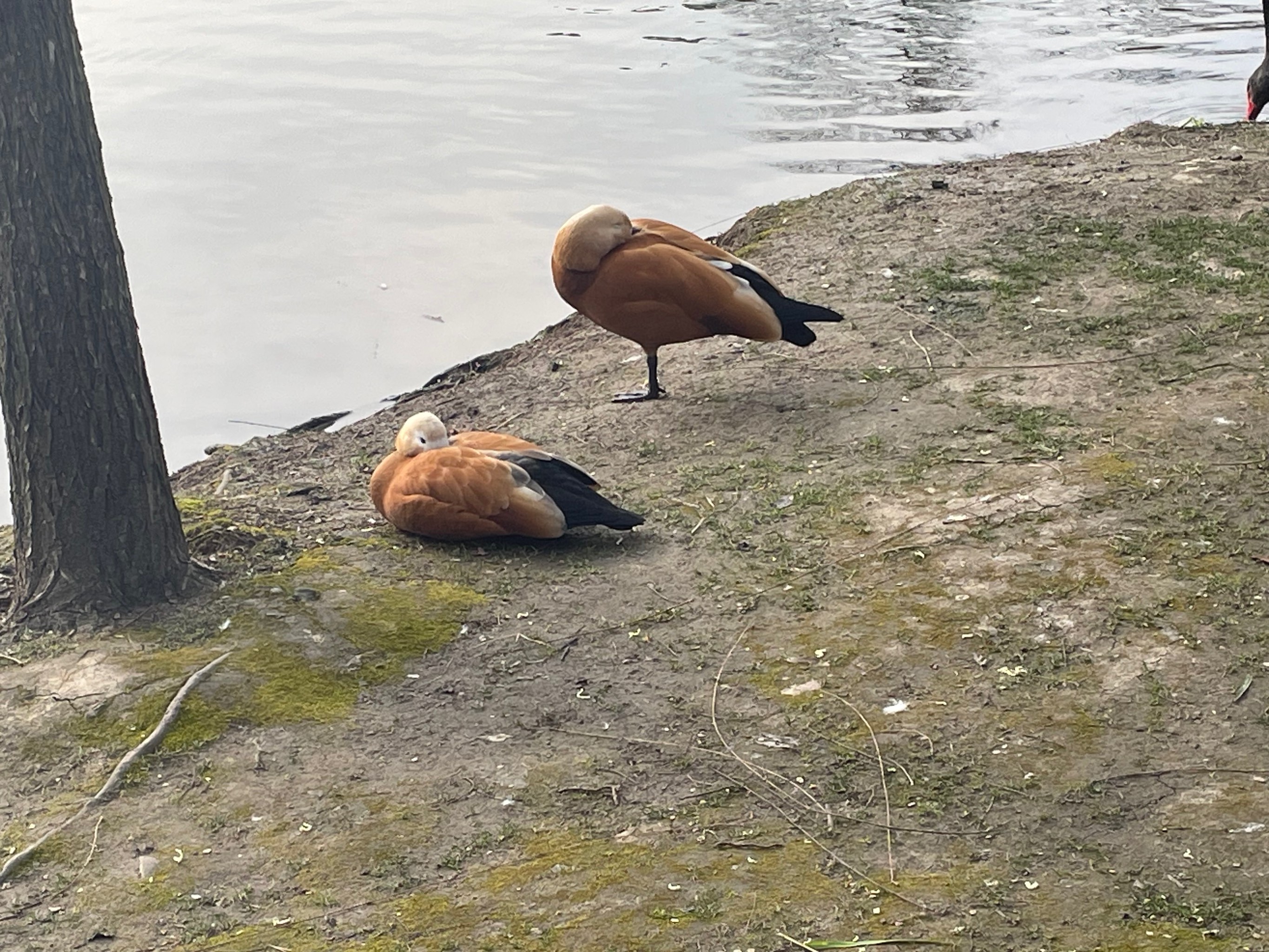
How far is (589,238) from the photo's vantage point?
243 inches

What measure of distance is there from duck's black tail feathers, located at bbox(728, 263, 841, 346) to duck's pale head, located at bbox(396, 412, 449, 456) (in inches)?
67.2

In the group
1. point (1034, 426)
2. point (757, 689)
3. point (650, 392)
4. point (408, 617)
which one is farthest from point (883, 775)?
point (650, 392)

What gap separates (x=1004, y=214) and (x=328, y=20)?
11.8 metres

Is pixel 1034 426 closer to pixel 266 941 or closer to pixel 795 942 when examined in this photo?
pixel 795 942

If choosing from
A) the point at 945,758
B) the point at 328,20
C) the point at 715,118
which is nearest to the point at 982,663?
the point at 945,758

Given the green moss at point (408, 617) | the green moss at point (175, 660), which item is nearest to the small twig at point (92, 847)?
the green moss at point (175, 660)

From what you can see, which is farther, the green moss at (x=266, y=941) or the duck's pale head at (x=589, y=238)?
the duck's pale head at (x=589, y=238)

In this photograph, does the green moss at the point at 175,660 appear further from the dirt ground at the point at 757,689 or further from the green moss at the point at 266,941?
the green moss at the point at 266,941

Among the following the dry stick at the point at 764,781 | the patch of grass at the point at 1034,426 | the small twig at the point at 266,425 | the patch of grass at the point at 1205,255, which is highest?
the patch of grass at the point at 1205,255

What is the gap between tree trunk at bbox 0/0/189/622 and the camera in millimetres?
4074

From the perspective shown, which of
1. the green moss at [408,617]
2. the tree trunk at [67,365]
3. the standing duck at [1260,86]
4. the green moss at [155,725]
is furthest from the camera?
the standing duck at [1260,86]

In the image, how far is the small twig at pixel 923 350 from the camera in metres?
6.27

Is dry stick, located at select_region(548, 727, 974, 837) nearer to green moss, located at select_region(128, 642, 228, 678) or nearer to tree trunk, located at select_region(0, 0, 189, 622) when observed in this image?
green moss, located at select_region(128, 642, 228, 678)

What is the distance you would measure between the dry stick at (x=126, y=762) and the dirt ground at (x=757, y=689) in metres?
0.03
